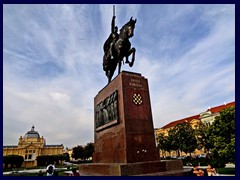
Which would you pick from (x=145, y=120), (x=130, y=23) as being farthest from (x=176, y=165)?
(x=130, y=23)

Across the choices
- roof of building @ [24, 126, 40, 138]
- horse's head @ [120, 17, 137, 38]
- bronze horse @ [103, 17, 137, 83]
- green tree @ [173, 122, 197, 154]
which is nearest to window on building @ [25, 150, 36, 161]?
roof of building @ [24, 126, 40, 138]

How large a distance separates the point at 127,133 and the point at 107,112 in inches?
94.1

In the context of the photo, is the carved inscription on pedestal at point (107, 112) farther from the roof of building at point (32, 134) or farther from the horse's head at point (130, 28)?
the roof of building at point (32, 134)

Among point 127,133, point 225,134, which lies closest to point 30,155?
point 225,134

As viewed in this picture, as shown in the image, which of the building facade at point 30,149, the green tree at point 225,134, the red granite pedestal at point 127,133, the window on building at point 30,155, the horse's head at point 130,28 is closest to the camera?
the red granite pedestal at point 127,133

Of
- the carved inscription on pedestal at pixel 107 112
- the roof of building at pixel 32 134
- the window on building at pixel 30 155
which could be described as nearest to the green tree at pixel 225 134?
the carved inscription on pedestal at pixel 107 112

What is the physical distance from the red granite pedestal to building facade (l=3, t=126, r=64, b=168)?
7397cm

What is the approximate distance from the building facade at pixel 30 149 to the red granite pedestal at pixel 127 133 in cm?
7397

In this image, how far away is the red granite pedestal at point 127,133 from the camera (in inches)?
313

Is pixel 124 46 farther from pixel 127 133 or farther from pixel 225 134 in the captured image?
pixel 225 134

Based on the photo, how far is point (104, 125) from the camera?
35.7 feet

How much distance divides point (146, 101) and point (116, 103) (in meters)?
1.45

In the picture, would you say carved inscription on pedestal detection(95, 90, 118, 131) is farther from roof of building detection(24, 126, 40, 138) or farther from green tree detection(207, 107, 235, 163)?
roof of building detection(24, 126, 40, 138)

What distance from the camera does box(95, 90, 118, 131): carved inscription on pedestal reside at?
9.80 metres
